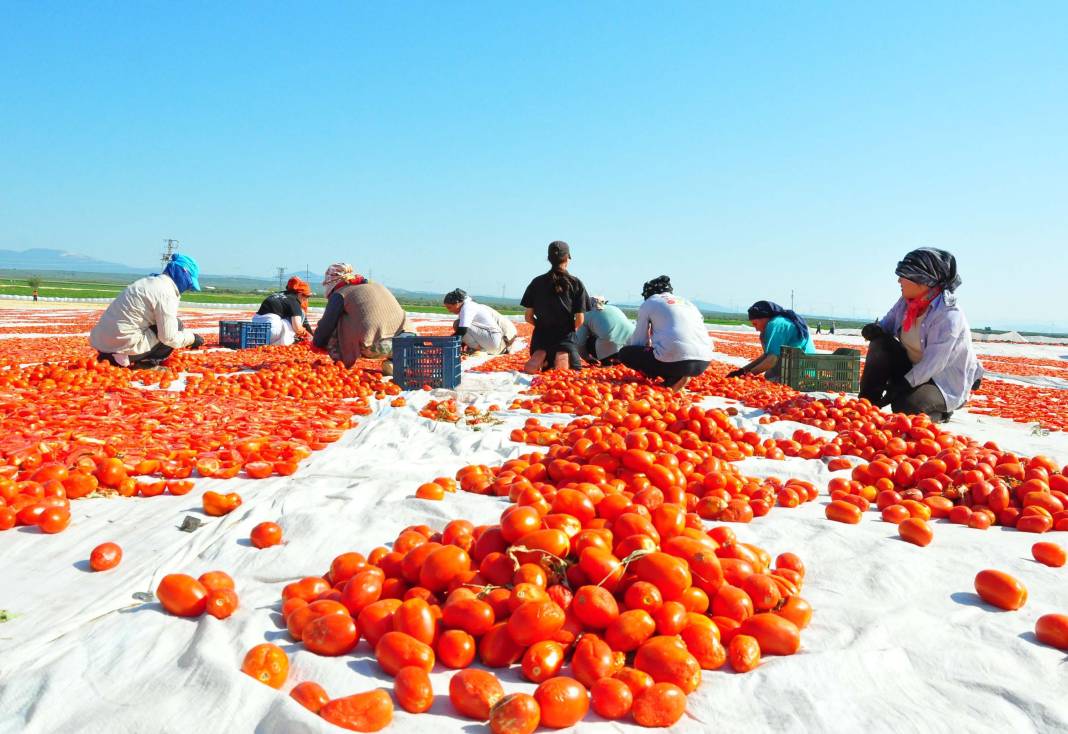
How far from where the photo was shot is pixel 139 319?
8.97m

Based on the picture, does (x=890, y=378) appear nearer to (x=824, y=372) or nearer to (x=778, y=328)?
(x=824, y=372)

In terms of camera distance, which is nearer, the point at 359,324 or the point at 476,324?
the point at 359,324

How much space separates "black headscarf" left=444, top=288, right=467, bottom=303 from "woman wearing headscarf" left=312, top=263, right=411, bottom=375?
222 centimetres

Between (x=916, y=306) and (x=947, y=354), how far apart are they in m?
0.58

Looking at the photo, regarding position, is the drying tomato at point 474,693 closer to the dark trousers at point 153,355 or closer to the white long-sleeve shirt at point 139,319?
the white long-sleeve shirt at point 139,319

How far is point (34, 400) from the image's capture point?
624 centimetres

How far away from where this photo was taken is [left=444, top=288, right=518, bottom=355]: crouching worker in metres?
12.4

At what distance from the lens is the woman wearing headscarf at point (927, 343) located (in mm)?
6461

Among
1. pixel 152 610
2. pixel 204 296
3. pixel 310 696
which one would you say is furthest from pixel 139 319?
pixel 204 296

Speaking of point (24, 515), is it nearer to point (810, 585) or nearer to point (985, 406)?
point (810, 585)

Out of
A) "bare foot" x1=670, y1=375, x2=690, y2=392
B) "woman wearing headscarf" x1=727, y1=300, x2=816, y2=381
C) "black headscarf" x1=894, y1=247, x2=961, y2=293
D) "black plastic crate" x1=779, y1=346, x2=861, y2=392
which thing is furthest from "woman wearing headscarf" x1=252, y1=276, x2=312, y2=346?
"black headscarf" x1=894, y1=247, x2=961, y2=293

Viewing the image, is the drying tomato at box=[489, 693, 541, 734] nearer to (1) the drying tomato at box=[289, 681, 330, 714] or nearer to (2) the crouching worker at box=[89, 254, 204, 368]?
(1) the drying tomato at box=[289, 681, 330, 714]

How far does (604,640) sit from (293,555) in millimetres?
1525

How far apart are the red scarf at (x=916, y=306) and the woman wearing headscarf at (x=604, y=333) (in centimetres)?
466
